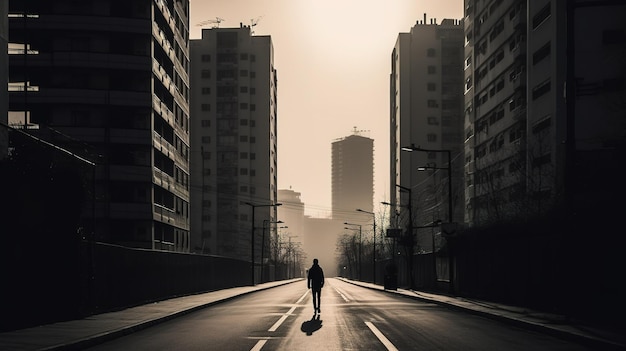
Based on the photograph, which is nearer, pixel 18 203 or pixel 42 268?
pixel 18 203

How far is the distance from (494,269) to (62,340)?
18092 millimetres

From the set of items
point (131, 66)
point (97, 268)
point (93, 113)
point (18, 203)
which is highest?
point (131, 66)

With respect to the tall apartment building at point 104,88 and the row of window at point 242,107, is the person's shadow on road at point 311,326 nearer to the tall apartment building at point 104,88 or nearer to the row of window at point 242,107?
the tall apartment building at point 104,88

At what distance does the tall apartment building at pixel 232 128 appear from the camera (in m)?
132

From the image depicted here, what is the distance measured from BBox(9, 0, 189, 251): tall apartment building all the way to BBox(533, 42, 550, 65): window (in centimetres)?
3233

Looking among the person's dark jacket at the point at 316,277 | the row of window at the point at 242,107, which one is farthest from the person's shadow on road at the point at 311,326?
the row of window at the point at 242,107

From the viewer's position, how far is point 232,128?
13612 centimetres

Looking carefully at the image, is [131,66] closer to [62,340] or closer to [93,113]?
[93,113]

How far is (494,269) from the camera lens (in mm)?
27297

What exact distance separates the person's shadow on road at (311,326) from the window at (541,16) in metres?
44.4

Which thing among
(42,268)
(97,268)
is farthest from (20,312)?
(97,268)

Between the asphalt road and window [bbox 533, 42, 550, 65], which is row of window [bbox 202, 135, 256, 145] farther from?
the asphalt road

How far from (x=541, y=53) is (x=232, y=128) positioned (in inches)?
3335

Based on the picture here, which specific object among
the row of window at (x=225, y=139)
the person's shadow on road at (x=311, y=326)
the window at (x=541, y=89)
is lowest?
the person's shadow on road at (x=311, y=326)
